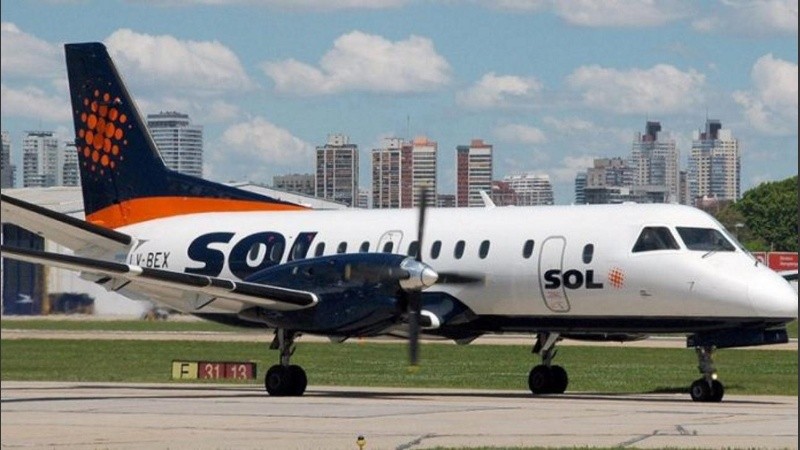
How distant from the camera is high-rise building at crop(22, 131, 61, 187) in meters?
49.6

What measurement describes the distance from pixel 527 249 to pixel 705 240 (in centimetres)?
324

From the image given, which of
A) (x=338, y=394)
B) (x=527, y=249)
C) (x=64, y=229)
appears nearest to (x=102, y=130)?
(x=64, y=229)

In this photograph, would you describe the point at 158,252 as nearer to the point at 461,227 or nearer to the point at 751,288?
the point at 461,227

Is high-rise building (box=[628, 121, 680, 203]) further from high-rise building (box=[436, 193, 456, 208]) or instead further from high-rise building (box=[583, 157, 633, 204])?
high-rise building (box=[436, 193, 456, 208])

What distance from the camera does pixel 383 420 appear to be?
79.6ft

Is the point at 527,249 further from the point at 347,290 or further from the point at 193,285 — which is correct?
the point at 193,285

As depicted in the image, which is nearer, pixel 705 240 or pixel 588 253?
pixel 705 240

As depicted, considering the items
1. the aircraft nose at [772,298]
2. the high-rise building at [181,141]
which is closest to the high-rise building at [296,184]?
the high-rise building at [181,141]

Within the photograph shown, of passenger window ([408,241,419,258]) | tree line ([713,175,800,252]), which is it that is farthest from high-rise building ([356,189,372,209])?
tree line ([713,175,800,252])

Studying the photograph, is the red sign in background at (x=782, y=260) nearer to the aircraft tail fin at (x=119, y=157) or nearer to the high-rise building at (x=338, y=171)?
the high-rise building at (x=338, y=171)

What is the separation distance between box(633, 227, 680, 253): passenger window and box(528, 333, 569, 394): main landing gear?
3.11m

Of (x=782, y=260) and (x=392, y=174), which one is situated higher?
(x=392, y=174)

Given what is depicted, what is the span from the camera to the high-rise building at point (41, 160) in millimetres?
49562

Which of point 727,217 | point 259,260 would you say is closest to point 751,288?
point 259,260
